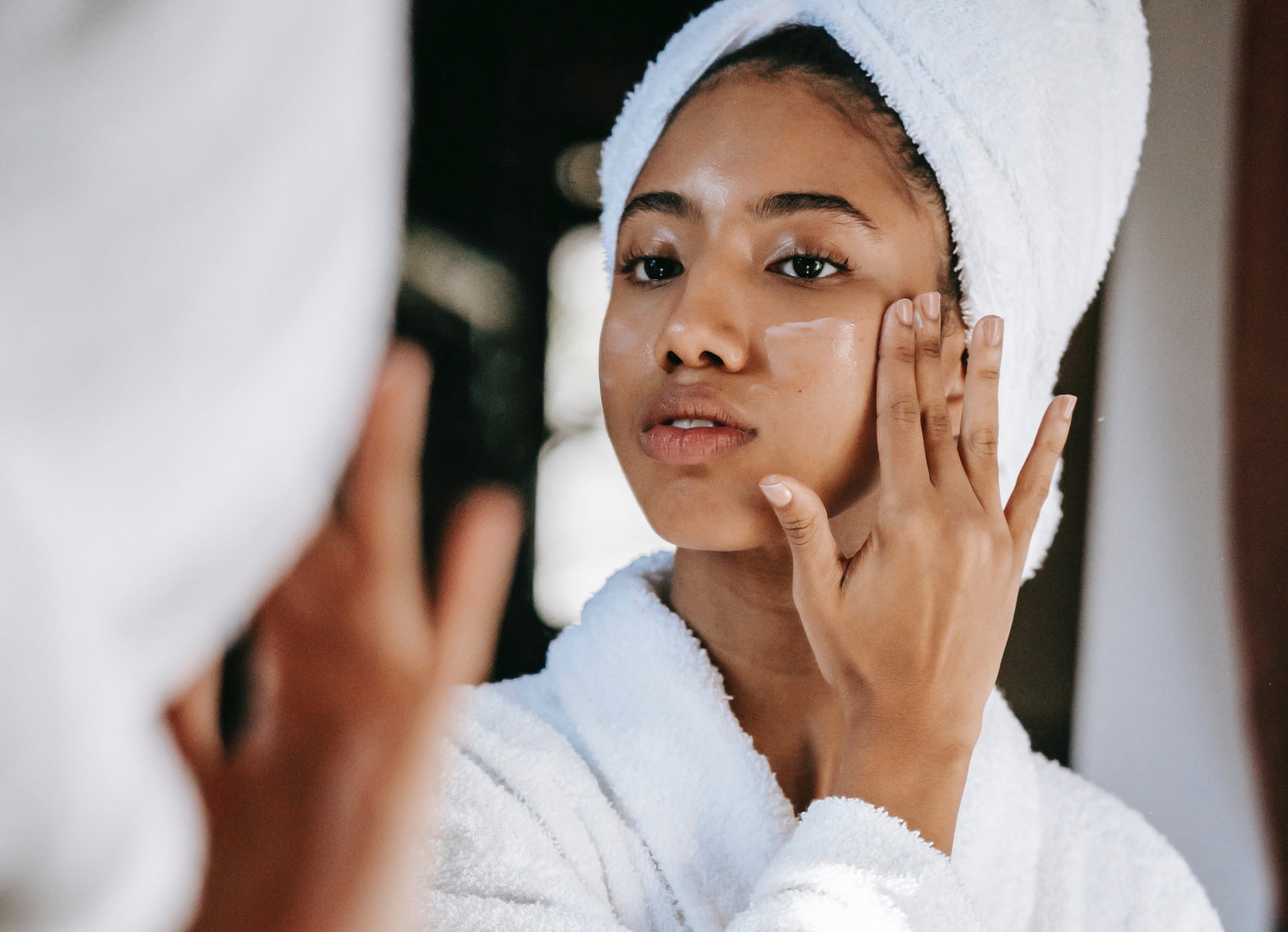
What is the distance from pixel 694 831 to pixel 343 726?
30 centimetres

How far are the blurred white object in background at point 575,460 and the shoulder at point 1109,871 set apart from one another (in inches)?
14.2

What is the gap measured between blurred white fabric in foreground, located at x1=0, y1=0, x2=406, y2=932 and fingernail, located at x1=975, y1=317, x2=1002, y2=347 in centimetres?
36

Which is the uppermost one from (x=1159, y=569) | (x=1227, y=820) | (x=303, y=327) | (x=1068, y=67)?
(x=1068, y=67)

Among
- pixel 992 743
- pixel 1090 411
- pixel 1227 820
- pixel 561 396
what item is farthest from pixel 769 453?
pixel 1227 820

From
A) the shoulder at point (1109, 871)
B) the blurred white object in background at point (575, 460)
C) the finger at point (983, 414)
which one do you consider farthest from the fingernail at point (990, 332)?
the shoulder at point (1109, 871)

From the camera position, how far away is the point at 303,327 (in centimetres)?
32

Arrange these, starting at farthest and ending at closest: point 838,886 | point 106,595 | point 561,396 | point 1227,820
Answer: point 1227,820 < point 561,396 < point 838,886 < point 106,595

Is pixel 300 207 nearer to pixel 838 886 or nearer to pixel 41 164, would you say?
pixel 41 164

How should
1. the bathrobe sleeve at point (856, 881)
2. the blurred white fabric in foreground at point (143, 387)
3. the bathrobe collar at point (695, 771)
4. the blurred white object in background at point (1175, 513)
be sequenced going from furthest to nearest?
the blurred white object in background at point (1175, 513), the bathrobe collar at point (695, 771), the bathrobe sleeve at point (856, 881), the blurred white fabric in foreground at point (143, 387)

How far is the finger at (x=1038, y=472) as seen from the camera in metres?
0.54

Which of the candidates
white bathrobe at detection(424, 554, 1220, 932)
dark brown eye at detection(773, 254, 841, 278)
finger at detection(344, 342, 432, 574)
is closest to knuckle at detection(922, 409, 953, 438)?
dark brown eye at detection(773, 254, 841, 278)

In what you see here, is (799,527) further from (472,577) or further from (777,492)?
(472,577)

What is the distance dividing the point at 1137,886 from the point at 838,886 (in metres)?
0.31

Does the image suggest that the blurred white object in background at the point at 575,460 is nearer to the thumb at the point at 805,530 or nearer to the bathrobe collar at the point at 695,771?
the bathrobe collar at the point at 695,771
